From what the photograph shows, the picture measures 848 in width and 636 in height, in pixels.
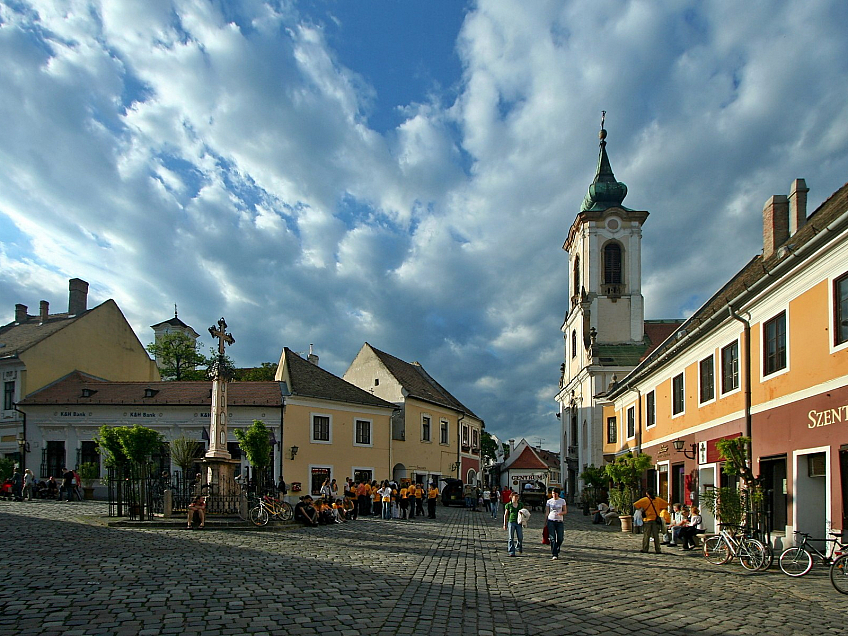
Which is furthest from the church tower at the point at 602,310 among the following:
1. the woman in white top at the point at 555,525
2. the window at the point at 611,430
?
the woman in white top at the point at 555,525

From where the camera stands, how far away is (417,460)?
4719cm

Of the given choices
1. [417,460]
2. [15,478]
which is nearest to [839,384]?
[15,478]

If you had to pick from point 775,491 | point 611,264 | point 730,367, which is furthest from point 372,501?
point 611,264

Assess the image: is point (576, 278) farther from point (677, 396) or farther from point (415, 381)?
point (677, 396)

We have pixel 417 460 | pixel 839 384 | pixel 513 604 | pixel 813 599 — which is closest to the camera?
pixel 513 604

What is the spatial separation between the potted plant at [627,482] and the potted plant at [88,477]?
Answer: 917 inches

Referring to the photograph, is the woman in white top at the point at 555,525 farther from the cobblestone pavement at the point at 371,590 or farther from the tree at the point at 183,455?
the tree at the point at 183,455

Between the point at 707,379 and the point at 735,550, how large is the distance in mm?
8029

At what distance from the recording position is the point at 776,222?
2134 cm

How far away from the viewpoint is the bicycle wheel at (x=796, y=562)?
508 inches

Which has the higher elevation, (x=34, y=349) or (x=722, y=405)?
(x=34, y=349)

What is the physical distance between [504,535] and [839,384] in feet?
39.4

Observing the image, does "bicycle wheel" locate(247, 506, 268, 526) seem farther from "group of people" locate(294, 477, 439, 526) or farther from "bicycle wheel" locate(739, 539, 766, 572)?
"bicycle wheel" locate(739, 539, 766, 572)

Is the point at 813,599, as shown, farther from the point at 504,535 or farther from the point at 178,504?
the point at 178,504
